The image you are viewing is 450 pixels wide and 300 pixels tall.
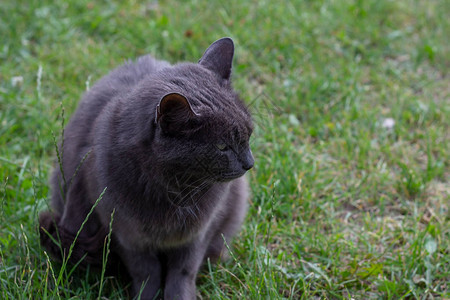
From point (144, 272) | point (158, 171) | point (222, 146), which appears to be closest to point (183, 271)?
point (144, 272)

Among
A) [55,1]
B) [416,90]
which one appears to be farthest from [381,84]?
[55,1]

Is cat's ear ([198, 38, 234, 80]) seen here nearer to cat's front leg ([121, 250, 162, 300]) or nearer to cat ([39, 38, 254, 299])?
cat ([39, 38, 254, 299])

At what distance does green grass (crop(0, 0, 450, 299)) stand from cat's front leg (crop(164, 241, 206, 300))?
0.13m

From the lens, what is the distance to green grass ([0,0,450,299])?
258cm

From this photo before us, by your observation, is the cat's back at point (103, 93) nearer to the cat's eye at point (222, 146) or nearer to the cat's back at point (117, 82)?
the cat's back at point (117, 82)

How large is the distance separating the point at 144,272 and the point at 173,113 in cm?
93

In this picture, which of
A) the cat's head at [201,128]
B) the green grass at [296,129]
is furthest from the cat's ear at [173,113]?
the green grass at [296,129]

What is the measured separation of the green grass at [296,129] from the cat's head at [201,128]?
11.5 inches

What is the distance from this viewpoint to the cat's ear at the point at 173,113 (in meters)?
1.84

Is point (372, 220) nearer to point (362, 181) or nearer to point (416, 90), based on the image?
point (362, 181)

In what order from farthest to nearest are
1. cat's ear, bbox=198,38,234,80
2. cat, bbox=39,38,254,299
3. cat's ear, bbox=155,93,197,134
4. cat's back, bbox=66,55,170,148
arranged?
cat's back, bbox=66,55,170,148
cat's ear, bbox=198,38,234,80
cat, bbox=39,38,254,299
cat's ear, bbox=155,93,197,134

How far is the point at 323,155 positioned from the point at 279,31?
4.55 ft

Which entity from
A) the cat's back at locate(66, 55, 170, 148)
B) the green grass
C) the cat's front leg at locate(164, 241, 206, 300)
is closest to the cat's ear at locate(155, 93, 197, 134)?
the green grass

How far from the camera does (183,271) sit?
8.14 feet
